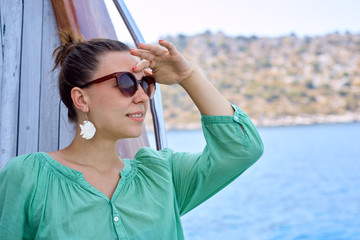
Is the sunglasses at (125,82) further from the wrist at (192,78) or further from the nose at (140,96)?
the wrist at (192,78)

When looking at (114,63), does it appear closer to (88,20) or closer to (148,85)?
(148,85)

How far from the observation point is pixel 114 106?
4.27 feet

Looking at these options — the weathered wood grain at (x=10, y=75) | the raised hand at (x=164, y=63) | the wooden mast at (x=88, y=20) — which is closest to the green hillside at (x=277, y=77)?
the wooden mast at (x=88, y=20)

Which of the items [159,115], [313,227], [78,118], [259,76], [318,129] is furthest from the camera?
[318,129]

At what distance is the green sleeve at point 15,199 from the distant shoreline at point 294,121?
151ft

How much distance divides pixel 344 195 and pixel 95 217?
17688mm

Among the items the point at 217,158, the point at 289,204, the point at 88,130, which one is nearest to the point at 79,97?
the point at 88,130

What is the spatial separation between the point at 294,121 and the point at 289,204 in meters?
35.8

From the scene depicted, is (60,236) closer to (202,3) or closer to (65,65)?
(65,65)

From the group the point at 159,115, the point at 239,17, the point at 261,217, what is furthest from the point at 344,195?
the point at 239,17

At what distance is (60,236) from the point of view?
116 centimetres

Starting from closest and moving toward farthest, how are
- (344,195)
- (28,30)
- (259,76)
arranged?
(28,30) < (344,195) < (259,76)

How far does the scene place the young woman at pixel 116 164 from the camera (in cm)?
119

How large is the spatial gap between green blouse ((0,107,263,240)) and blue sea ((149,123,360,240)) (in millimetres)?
1033
